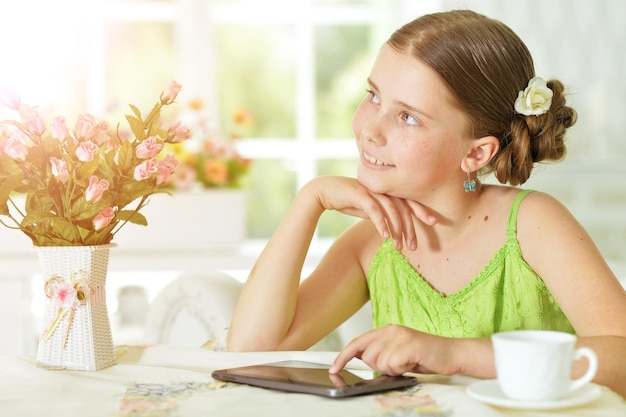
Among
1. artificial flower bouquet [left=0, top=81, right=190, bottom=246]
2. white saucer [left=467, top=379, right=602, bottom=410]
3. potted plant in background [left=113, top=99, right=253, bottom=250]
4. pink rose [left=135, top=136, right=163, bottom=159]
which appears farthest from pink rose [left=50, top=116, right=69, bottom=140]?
potted plant in background [left=113, top=99, right=253, bottom=250]

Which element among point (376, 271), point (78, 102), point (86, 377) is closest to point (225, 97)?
point (78, 102)

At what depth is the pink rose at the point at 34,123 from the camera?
1.36 meters

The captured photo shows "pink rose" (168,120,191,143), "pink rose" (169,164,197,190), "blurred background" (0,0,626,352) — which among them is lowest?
"pink rose" (169,164,197,190)

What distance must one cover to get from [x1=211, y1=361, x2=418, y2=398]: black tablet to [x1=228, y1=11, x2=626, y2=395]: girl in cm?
37

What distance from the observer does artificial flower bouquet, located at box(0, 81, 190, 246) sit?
4.45 ft

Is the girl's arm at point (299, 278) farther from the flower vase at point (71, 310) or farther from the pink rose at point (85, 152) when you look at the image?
the pink rose at point (85, 152)

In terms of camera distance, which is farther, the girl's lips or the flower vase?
the girl's lips

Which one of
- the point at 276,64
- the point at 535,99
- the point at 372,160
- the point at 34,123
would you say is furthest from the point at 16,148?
the point at 276,64

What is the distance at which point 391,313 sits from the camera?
6.30 ft

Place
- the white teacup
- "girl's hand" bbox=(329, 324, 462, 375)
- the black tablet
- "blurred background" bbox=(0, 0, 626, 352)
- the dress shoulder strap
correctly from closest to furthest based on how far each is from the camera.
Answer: the white teacup
the black tablet
"girl's hand" bbox=(329, 324, 462, 375)
the dress shoulder strap
"blurred background" bbox=(0, 0, 626, 352)

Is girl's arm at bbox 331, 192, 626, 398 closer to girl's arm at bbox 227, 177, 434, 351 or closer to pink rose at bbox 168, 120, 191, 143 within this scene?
girl's arm at bbox 227, 177, 434, 351

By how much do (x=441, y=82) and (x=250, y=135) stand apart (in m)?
3.04

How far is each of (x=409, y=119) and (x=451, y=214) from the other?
0.24 metres

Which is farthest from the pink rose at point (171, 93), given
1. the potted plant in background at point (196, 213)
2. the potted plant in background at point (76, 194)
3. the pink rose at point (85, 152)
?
the potted plant in background at point (196, 213)
